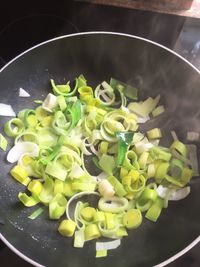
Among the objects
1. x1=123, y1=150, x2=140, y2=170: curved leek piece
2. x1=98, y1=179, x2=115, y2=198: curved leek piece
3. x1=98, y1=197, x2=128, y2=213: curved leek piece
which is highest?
x1=123, y1=150, x2=140, y2=170: curved leek piece

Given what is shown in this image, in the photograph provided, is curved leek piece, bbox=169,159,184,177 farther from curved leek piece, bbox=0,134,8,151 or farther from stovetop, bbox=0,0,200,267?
curved leek piece, bbox=0,134,8,151

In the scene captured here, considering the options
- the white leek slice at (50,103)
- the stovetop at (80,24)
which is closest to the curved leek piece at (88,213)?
the white leek slice at (50,103)

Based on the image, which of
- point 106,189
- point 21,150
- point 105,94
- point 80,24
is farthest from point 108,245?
point 80,24

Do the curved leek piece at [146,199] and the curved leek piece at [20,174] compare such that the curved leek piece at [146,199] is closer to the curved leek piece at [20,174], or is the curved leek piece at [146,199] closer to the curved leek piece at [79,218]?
the curved leek piece at [79,218]

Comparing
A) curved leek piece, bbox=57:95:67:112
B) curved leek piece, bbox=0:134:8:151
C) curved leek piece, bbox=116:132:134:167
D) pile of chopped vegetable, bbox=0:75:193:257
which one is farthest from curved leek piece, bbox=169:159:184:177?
curved leek piece, bbox=0:134:8:151

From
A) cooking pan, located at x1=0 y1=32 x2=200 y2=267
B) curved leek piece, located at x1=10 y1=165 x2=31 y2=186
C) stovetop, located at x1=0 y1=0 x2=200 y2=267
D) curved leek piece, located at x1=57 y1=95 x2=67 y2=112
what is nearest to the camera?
cooking pan, located at x1=0 y1=32 x2=200 y2=267

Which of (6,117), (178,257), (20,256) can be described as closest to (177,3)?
Answer: (6,117)

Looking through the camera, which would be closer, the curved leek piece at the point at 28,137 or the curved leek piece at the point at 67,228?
the curved leek piece at the point at 67,228

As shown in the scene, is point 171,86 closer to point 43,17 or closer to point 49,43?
point 49,43
